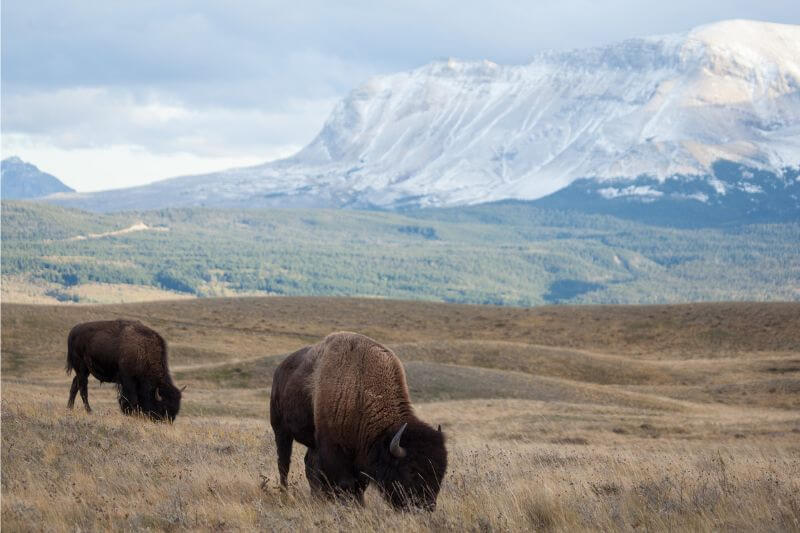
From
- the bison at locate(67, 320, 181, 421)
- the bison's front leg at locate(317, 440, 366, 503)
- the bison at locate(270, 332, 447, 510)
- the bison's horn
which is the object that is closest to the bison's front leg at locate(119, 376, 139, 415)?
the bison at locate(67, 320, 181, 421)

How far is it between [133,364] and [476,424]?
14580 mm

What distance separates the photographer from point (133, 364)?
22641 millimetres

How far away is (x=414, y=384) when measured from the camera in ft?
144

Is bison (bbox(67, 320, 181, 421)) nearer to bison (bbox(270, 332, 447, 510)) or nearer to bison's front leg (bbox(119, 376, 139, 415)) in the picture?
bison's front leg (bbox(119, 376, 139, 415))

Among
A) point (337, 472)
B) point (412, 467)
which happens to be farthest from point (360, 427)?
point (412, 467)

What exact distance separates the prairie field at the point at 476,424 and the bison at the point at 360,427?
365mm

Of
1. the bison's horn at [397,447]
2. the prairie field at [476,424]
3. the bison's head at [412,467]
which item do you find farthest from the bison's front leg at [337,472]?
the bison's horn at [397,447]

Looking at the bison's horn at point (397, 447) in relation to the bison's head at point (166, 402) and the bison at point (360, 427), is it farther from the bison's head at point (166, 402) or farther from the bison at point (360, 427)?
the bison's head at point (166, 402)

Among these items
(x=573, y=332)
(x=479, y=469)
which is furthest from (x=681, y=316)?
(x=479, y=469)

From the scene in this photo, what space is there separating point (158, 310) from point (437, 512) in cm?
7838

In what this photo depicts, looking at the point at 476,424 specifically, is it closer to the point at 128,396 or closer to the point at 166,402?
the point at 166,402

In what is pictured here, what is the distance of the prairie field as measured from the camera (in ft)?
37.3

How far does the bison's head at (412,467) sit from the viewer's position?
11.0 m

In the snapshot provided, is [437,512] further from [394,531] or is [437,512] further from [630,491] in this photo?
[630,491]
